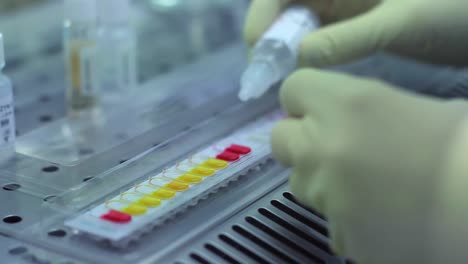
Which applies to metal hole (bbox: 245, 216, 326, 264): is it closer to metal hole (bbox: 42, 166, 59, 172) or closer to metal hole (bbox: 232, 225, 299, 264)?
metal hole (bbox: 232, 225, 299, 264)

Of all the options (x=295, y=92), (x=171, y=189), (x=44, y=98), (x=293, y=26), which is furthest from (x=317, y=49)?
(x=44, y=98)

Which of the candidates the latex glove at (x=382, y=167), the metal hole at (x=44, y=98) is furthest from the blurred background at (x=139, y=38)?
the latex glove at (x=382, y=167)

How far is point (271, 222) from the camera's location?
92 centimetres

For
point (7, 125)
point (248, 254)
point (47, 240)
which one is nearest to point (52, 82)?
point (7, 125)

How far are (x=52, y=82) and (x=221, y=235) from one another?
0.69 metres

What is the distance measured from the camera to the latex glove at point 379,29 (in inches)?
42.8

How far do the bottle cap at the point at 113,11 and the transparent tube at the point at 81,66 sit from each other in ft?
0.11

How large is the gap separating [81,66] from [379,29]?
502mm

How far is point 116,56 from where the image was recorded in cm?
134

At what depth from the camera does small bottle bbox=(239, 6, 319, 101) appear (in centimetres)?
106

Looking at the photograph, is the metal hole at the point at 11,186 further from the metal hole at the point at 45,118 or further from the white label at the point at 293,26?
the white label at the point at 293,26

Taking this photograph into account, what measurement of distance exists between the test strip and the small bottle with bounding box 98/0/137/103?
31 cm

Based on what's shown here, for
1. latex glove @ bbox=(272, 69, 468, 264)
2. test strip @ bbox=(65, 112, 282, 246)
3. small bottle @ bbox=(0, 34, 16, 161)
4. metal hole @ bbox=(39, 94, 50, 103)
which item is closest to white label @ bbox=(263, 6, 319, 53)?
test strip @ bbox=(65, 112, 282, 246)

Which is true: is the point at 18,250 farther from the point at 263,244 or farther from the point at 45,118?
the point at 45,118
